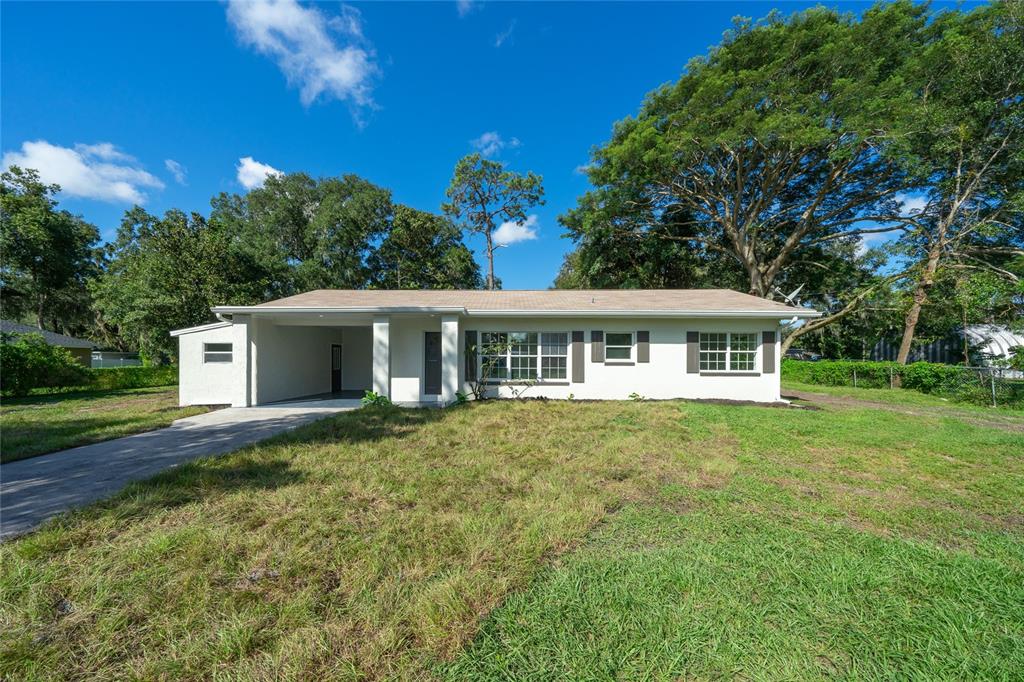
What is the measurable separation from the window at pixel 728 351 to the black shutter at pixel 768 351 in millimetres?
203

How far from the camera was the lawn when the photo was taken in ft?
5.75

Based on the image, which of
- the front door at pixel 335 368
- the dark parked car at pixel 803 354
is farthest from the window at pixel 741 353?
the dark parked car at pixel 803 354

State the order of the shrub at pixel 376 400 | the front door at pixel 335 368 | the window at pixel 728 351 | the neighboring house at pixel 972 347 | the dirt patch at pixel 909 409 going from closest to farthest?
1. the dirt patch at pixel 909 409
2. the shrub at pixel 376 400
3. the window at pixel 728 351
4. the front door at pixel 335 368
5. the neighboring house at pixel 972 347

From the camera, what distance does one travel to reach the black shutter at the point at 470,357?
9.77 m

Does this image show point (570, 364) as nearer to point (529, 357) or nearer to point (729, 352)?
point (529, 357)

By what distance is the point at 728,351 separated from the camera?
9727 mm

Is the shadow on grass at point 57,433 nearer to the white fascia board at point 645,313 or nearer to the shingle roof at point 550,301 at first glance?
the shingle roof at point 550,301

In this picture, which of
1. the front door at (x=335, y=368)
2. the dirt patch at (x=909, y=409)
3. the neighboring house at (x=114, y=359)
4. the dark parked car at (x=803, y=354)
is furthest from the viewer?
the dark parked car at (x=803, y=354)

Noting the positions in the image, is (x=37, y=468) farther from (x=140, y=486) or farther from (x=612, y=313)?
(x=612, y=313)

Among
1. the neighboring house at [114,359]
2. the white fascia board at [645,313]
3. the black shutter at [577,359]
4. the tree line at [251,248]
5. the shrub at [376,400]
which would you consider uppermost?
the tree line at [251,248]

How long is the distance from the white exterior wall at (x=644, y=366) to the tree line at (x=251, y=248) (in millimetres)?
13407

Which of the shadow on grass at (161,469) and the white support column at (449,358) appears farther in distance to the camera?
the white support column at (449,358)

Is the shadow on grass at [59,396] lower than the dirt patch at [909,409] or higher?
lower

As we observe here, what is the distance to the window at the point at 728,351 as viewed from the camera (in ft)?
31.8
